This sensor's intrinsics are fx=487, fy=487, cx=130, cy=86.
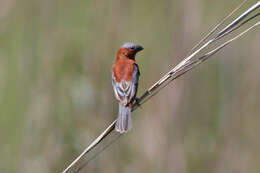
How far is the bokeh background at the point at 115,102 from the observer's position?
4.81m

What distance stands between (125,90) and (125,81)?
0.18 meters

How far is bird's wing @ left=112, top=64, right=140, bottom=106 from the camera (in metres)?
4.63

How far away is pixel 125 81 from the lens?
4.87m

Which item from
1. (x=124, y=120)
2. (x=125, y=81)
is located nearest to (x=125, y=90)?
(x=125, y=81)

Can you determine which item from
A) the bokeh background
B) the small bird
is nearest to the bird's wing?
the small bird

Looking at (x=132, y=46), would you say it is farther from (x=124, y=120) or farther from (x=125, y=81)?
(x=124, y=120)

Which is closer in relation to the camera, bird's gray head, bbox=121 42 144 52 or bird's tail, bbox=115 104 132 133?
bird's tail, bbox=115 104 132 133

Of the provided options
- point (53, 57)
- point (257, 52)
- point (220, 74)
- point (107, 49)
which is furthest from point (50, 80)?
point (257, 52)

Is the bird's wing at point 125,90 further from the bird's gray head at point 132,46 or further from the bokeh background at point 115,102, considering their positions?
the bird's gray head at point 132,46

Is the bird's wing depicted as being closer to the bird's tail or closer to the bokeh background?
the bird's tail

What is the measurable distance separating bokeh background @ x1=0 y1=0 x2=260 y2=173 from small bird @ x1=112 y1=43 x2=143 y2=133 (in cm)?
12

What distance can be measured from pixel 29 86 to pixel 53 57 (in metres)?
0.41

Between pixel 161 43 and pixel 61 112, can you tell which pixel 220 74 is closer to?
pixel 161 43

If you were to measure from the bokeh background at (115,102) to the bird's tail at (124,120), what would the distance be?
27 cm
